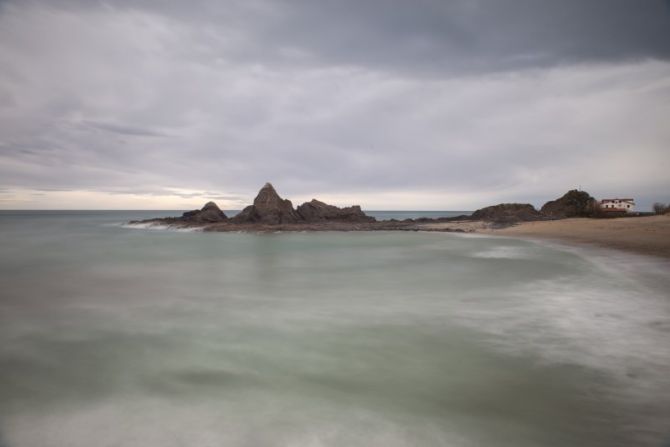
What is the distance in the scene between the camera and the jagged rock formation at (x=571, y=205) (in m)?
50.8

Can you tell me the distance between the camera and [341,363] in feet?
17.4

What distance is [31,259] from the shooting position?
18.7 meters

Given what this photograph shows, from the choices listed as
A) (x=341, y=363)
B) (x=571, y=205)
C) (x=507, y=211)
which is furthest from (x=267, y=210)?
(x=571, y=205)

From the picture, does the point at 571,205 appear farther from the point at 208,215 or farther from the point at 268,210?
the point at 208,215

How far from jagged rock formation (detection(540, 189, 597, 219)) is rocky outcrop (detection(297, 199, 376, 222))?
1040 inches

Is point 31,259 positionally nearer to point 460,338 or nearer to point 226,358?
point 226,358

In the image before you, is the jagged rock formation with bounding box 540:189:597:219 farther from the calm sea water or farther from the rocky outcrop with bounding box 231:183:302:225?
the calm sea water

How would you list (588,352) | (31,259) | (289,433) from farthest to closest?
(31,259) < (588,352) < (289,433)

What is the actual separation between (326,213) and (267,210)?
26.9ft

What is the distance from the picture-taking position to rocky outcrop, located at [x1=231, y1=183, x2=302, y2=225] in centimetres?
4247

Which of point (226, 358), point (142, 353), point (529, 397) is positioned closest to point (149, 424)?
point (226, 358)

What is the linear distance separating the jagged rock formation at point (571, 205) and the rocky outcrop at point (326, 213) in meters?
26.4

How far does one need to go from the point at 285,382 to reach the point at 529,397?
2.85m

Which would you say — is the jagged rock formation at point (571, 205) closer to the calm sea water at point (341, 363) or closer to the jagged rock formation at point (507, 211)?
the jagged rock formation at point (507, 211)
